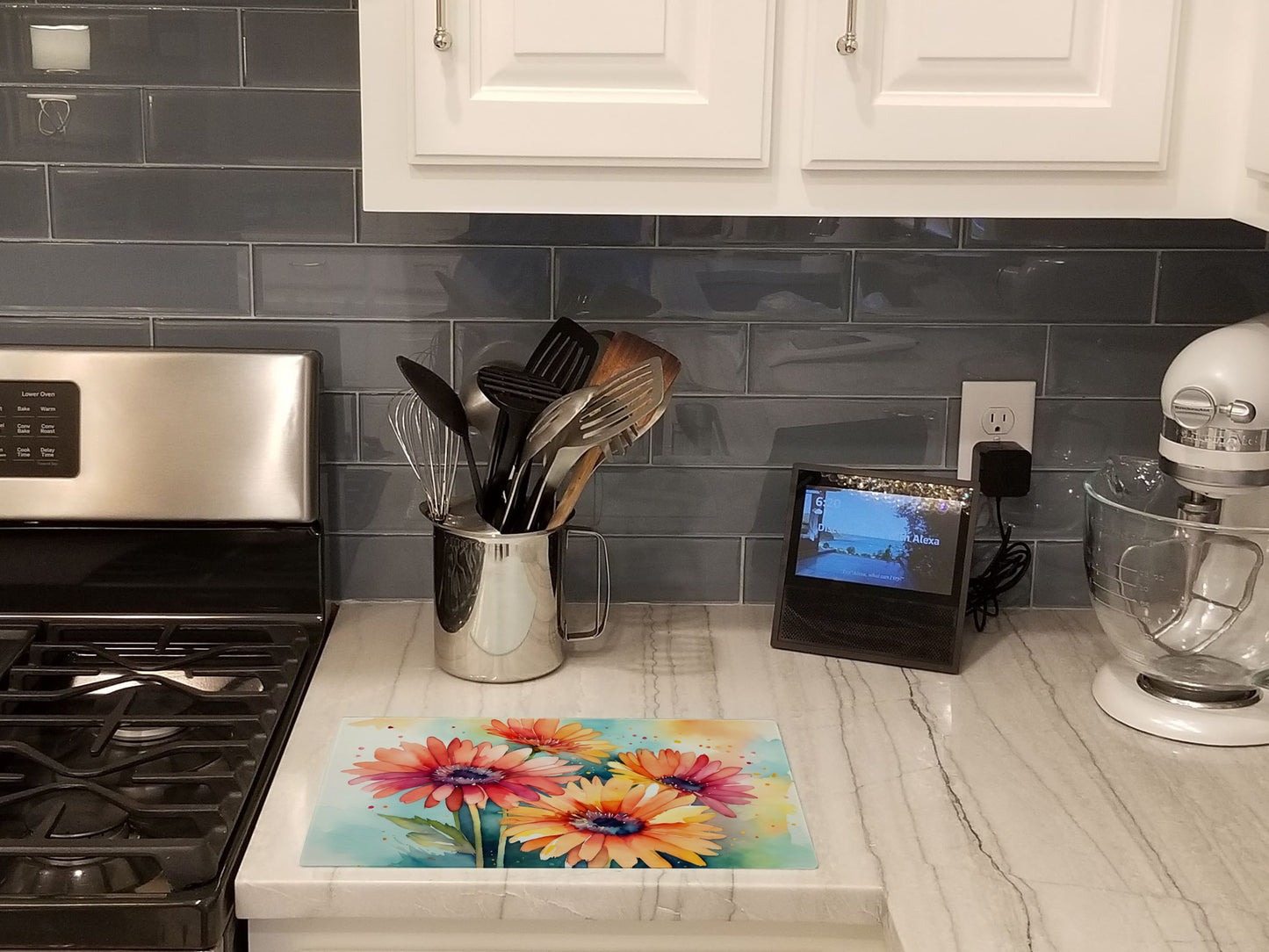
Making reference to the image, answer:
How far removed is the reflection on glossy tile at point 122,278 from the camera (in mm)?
1443

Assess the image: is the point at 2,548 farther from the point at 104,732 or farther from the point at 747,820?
the point at 747,820

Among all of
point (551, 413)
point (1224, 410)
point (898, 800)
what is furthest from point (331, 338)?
point (1224, 410)

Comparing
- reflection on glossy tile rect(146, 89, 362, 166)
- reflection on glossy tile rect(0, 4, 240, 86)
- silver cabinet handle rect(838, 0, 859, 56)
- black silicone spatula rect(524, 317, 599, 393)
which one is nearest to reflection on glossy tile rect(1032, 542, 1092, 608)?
black silicone spatula rect(524, 317, 599, 393)

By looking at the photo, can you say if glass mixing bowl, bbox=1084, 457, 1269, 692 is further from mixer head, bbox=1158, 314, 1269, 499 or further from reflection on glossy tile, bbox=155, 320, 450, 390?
reflection on glossy tile, bbox=155, 320, 450, 390

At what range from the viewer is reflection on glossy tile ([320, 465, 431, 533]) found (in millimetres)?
1517

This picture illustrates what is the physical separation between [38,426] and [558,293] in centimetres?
56

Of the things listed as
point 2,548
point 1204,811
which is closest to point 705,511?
point 1204,811

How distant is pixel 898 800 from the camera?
1126 mm

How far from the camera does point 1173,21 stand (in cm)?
111

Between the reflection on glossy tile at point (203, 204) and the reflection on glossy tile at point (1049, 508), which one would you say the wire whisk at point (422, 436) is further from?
the reflection on glossy tile at point (1049, 508)

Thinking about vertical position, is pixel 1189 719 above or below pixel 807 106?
below

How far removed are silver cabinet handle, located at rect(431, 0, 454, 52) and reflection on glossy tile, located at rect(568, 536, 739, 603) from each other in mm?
622

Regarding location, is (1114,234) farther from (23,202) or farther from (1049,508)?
(23,202)

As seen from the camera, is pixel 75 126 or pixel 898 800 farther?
pixel 75 126
